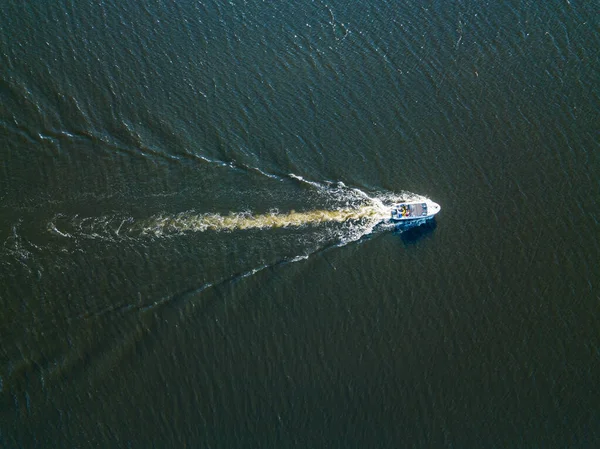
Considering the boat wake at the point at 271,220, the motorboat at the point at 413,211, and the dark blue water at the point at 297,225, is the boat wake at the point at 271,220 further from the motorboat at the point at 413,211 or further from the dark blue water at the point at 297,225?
the motorboat at the point at 413,211

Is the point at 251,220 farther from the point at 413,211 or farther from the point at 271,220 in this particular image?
the point at 413,211

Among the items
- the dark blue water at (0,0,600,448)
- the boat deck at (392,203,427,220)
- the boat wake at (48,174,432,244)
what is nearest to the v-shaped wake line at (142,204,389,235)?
the boat wake at (48,174,432,244)

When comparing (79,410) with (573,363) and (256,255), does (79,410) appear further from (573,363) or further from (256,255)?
(573,363)

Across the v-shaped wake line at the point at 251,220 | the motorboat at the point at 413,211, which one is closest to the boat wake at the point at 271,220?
the v-shaped wake line at the point at 251,220

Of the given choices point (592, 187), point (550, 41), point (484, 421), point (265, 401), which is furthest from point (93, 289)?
point (550, 41)

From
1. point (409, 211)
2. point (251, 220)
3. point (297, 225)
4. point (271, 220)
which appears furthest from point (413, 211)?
point (251, 220)

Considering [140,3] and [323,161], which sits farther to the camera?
[140,3]

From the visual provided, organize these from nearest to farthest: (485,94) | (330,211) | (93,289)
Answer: (93,289) → (330,211) → (485,94)
